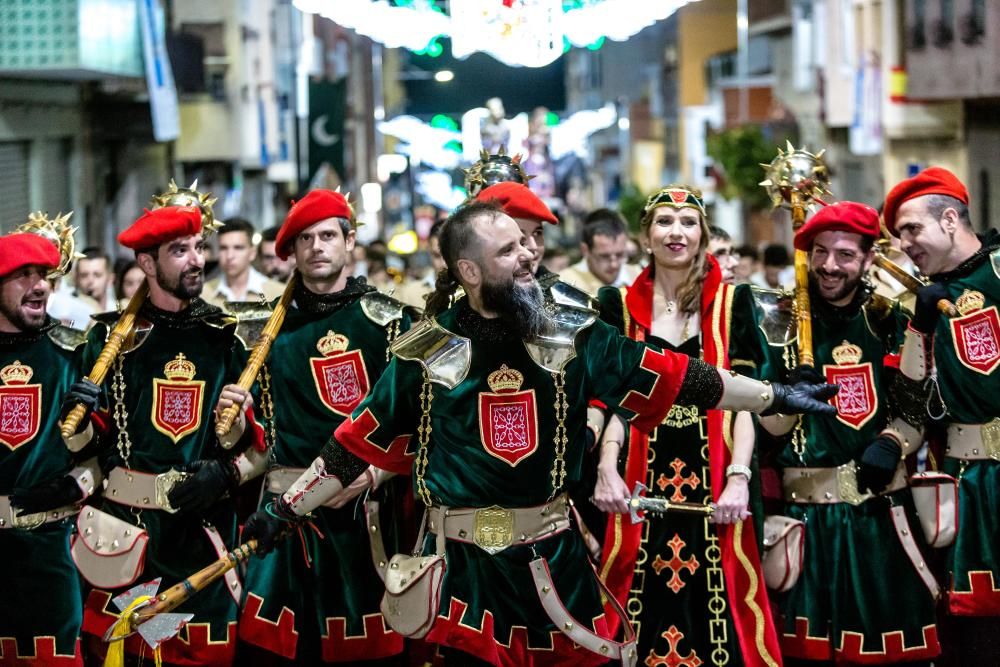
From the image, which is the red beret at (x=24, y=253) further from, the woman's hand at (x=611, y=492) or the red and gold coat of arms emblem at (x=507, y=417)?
the woman's hand at (x=611, y=492)

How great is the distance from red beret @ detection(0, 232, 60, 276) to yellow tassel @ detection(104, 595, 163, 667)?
151 cm

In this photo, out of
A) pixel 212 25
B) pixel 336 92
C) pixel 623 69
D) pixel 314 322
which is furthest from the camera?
pixel 623 69

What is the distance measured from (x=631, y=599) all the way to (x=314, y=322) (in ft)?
5.87

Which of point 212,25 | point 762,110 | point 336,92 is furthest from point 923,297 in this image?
point 762,110

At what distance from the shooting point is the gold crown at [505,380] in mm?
5824

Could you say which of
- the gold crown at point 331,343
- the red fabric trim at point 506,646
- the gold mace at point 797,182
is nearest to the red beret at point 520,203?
the gold crown at point 331,343

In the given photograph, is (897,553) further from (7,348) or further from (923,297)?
(7,348)

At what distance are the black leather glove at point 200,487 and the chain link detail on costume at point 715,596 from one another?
199 cm

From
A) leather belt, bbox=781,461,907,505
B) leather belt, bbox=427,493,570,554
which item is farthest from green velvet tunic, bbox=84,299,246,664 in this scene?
leather belt, bbox=781,461,907,505

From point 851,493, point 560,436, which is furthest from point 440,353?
point 851,493

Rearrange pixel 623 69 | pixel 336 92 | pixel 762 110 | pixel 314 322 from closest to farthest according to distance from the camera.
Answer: pixel 314 322, pixel 336 92, pixel 762 110, pixel 623 69

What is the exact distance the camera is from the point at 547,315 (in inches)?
231

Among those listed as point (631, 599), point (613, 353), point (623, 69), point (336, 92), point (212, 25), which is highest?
point (623, 69)

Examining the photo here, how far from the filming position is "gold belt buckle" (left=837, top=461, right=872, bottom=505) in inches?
276
